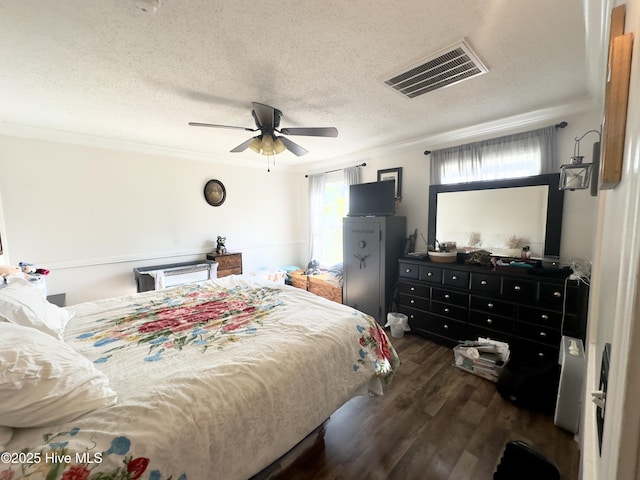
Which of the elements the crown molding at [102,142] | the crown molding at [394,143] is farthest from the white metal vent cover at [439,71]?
the crown molding at [102,142]

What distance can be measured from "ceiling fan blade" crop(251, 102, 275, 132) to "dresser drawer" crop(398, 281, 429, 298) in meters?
2.29

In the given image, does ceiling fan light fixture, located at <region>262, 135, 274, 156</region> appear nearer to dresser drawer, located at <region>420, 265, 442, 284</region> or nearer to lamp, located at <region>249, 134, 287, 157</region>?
lamp, located at <region>249, 134, 287, 157</region>

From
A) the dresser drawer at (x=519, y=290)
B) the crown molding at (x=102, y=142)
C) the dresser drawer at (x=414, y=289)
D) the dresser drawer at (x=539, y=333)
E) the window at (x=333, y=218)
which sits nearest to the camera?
the dresser drawer at (x=539, y=333)

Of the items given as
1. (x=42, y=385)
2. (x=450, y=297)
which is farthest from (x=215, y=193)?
(x=450, y=297)

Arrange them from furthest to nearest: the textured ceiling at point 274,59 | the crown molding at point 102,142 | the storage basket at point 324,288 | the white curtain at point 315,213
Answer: the white curtain at point 315,213 → the storage basket at point 324,288 → the crown molding at point 102,142 → the textured ceiling at point 274,59

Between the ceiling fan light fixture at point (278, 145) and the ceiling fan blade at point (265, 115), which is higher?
the ceiling fan blade at point (265, 115)

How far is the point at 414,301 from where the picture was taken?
2984 millimetres

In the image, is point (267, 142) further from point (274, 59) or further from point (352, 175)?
point (352, 175)

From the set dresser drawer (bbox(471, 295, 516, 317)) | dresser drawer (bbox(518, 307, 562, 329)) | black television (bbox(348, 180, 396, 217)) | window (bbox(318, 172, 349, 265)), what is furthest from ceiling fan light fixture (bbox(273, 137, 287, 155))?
dresser drawer (bbox(518, 307, 562, 329))

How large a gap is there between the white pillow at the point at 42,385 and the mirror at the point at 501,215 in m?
3.24

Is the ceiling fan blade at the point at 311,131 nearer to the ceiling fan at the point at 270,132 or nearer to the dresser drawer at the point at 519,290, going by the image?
the ceiling fan at the point at 270,132

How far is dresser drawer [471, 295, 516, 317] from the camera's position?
233 centimetres

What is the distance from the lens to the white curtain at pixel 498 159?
2.42 m

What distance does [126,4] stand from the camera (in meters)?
1.21
